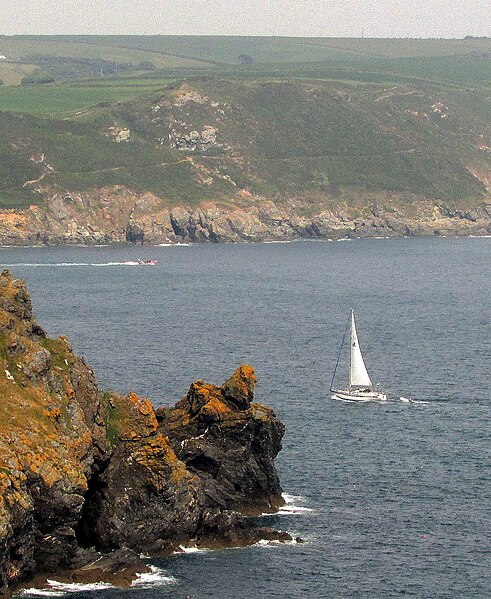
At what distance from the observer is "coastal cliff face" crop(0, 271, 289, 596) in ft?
232

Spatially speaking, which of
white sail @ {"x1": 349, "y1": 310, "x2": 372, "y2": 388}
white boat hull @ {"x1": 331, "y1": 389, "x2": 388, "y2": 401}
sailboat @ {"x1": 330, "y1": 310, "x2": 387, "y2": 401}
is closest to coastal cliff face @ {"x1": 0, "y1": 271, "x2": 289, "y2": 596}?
white boat hull @ {"x1": 331, "y1": 389, "x2": 388, "y2": 401}

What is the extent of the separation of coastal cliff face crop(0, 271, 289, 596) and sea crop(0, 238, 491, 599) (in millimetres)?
1892

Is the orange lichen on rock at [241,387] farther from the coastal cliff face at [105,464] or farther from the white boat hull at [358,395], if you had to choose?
the white boat hull at [358,395]

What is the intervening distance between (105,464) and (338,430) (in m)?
35.6

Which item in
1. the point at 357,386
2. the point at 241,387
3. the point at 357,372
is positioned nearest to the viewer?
the point at 241,387

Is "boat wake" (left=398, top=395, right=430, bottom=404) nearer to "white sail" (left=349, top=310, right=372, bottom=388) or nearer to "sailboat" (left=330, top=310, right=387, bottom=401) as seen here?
"sailboat" (left=330, top=310, right=387, bottom=401)

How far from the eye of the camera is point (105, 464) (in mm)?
78688

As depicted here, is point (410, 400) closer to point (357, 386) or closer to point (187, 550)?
point (357, 386)

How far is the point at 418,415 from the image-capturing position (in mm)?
116188

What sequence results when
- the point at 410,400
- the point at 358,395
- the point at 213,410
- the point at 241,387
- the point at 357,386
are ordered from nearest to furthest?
the point at 213,410, the point at 241,387, the point at 410,400, the point at 358,395, the point at 357,386

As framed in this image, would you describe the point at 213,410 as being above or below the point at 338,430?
above

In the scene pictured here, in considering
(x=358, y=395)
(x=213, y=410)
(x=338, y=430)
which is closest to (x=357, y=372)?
(x=358, y=395)

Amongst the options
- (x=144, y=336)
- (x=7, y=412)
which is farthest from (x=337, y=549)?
(x=144, y=336)

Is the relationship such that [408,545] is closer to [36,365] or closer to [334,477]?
[334,477]
